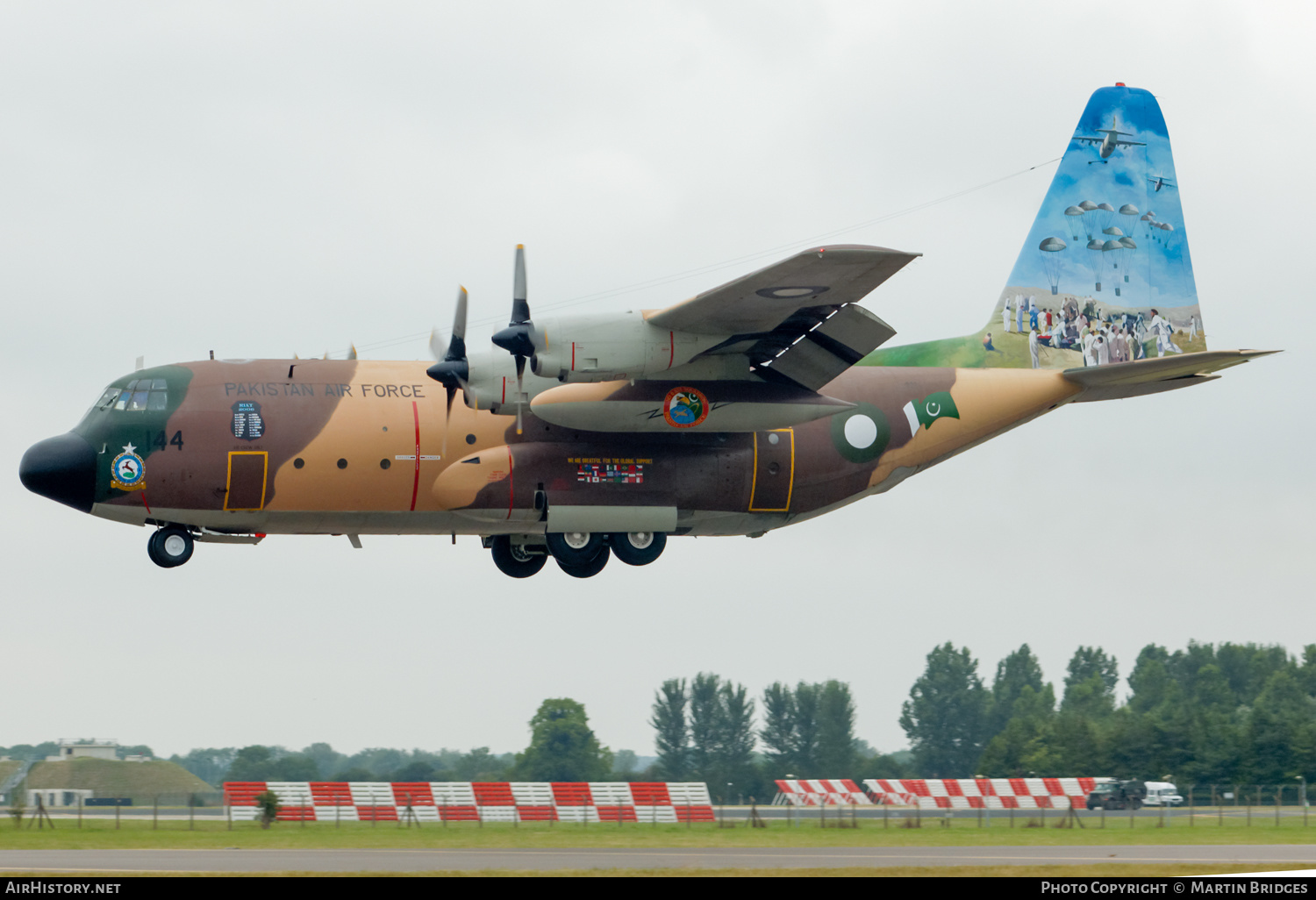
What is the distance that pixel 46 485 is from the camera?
71.6 ft

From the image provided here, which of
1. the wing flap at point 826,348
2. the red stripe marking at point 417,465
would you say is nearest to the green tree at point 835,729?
the wing flap at point 826,348

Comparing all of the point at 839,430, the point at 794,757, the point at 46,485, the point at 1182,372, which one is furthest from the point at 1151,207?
the point at 46,485

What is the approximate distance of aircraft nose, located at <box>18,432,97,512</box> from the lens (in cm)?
2172

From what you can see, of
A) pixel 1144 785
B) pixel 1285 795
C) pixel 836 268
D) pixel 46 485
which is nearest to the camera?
pixel 836 268

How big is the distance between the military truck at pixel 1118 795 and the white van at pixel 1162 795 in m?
0.18

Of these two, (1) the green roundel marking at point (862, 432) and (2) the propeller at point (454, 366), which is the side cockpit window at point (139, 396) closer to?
(2) the propeller at point (454, 366)

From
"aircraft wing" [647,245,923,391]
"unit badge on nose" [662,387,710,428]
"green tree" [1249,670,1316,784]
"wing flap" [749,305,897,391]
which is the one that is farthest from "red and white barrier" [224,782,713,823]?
"green tree" [1249,670,1316,784]

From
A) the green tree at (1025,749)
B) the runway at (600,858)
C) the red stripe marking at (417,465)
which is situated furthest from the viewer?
the green tree at (1025,749)

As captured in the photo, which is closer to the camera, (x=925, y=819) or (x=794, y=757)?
(x=925, y=819)

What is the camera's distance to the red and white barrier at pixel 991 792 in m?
31.2

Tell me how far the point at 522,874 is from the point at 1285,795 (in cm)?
1911

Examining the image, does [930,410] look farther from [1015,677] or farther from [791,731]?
[1015,677]
